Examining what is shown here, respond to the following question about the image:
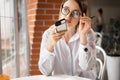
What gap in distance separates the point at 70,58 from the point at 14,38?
1.26 m

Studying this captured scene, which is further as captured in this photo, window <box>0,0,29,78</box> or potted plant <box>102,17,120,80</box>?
potted plant <box>102,17,120,80</box>

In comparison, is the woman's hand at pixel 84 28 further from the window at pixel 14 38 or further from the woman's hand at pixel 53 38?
the window at pixel 14 38

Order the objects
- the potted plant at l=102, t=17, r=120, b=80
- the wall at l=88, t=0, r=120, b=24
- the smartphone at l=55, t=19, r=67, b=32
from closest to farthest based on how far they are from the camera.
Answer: the smartphone at l=55, t=19, r=67, b=32 < the potted plant at l=102, t=17, r=120, b=80 < the wall at l=88, t=0, r=120, b=24

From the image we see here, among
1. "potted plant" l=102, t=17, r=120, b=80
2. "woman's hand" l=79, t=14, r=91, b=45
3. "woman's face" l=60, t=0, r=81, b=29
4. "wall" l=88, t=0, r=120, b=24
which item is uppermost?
"wall" l=88, t=0, r=120, b=24

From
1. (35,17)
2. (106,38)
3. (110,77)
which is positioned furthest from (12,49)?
(106,38)

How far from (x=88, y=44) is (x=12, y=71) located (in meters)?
1.38

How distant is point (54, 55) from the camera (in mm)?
1029

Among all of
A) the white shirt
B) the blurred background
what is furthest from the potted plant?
the white shirt

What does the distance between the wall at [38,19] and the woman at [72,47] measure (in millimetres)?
1170

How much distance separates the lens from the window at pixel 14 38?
6.59 feet

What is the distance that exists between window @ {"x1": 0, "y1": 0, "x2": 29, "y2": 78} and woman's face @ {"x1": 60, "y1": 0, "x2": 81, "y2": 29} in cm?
108

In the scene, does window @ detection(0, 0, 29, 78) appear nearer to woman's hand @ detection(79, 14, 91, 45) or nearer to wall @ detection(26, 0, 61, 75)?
wall @ detection(26, 0, 61, 75)

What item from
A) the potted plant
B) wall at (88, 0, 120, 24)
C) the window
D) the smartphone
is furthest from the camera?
wall at (88, 0, 120, 24)

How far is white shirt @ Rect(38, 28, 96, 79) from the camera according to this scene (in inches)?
39.5
